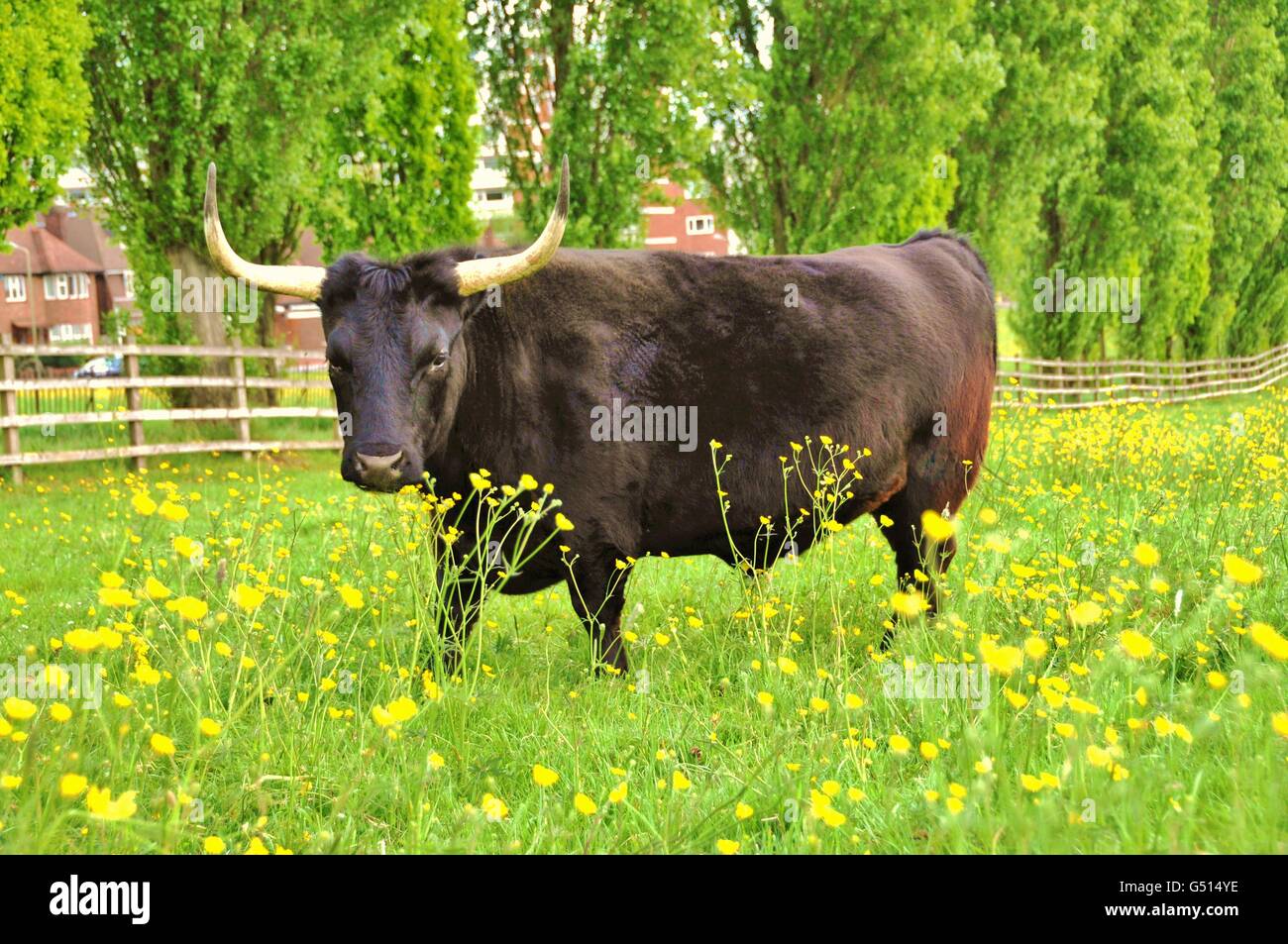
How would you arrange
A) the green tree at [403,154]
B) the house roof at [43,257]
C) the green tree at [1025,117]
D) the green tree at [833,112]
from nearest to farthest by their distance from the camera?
1. the green tree at [833,112]
2. the green tree at [403,154]
3. the green tree at [1025,117]
4. the house roof at [43,257]

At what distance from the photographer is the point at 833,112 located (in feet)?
51.7

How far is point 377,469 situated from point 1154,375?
22.7 meters

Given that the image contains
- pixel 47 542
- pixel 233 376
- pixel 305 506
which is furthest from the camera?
pixel 233 376

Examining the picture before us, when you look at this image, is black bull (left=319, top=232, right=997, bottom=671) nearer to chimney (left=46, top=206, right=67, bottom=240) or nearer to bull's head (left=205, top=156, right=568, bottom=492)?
bull's head (left=205, top=156, right=568, bottom=492)

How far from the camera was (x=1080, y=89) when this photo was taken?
69.1 feet

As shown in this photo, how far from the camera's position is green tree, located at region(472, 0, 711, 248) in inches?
572

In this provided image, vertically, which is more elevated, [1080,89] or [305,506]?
[1080,89]

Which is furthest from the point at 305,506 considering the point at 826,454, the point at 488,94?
the point at 488,94

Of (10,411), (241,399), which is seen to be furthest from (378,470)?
(241,399)

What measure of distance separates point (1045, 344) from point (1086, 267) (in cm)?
210

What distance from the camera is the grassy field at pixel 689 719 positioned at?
209cm

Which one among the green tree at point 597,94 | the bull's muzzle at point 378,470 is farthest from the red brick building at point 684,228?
the bull's muzzle at point 378,470

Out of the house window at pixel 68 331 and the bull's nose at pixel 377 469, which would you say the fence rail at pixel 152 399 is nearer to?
the bull's nose at pixel 377 469

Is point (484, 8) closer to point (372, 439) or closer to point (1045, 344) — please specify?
point (372, 439)
